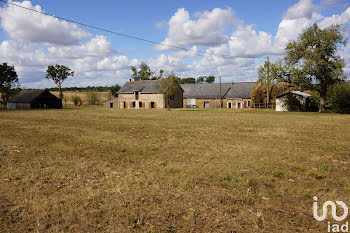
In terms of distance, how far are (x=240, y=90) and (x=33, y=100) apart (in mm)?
56948

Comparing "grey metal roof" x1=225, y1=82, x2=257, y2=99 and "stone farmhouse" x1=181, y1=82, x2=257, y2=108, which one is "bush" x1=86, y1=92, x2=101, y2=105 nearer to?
"stone farmhouse" x1=181, y1=82, x2=257, y2=108

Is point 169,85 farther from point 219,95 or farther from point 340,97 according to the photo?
point 340,97

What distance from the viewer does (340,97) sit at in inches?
1583

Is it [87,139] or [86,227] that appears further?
[87,139]

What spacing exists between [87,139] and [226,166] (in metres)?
8.15

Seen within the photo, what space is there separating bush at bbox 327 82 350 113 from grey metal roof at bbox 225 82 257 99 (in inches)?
996

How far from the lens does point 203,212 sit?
4.98 metres

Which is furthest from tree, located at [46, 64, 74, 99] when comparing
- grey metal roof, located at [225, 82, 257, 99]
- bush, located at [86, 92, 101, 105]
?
grey metal roof, located at [225, 82, 257, 99]

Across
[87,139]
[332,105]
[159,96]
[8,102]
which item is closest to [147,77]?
[159,96]

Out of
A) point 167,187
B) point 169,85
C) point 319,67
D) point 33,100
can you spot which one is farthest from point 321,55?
point 33,100

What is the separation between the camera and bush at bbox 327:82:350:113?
130 feet

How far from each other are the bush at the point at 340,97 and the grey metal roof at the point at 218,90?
2529 centimetres

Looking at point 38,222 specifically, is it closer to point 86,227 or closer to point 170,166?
point 86,227

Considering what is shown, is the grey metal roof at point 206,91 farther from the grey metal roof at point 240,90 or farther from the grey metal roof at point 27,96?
the grey metal roof at point 27,96
